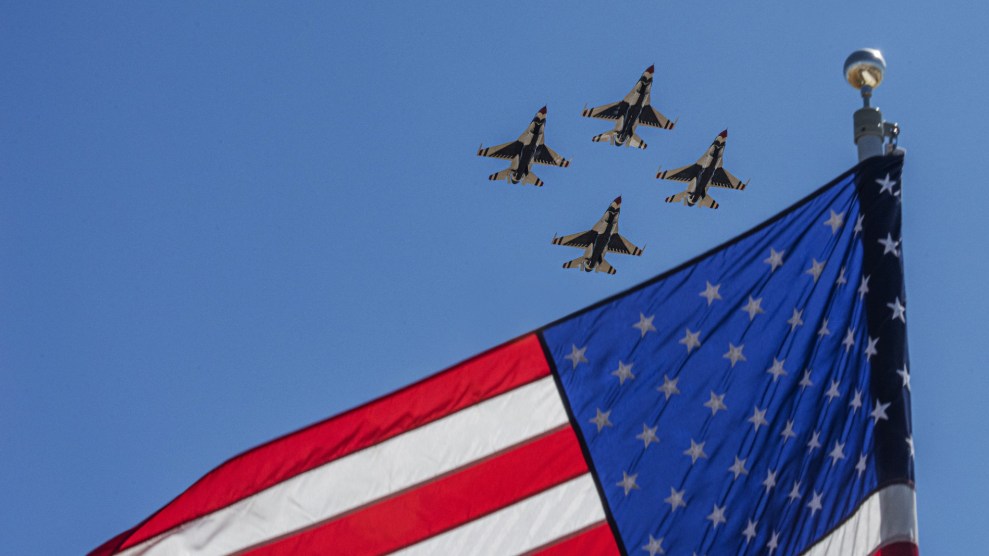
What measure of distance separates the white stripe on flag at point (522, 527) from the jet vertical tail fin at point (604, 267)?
49562mm

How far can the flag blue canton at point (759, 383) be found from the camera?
863cm

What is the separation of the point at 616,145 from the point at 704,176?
380 centimetres

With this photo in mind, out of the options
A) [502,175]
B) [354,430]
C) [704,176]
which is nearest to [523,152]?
[502,175]

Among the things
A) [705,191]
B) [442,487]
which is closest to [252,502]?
[442,487]

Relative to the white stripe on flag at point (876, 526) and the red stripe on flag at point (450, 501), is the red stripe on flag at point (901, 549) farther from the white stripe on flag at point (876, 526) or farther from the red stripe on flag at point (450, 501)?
the red stripe on flag at point (450, 501)

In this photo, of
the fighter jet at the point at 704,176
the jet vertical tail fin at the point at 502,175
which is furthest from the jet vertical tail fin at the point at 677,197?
the jet vertical tail fin at the point at 502,175

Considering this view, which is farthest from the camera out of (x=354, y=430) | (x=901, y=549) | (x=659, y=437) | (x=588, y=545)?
(x=354, y=430)

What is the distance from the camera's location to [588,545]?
991cm

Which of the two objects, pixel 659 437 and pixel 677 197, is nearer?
pixel 659 437

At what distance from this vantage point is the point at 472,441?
10492mm

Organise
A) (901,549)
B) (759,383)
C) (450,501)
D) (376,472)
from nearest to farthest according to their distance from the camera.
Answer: (901,549), (759,383), (450,501), (376,472)

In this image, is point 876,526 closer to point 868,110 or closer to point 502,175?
point 868,110

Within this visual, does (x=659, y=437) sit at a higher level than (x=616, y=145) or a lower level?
lower

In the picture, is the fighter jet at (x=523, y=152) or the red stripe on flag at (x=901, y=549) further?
the fighter jet at (x=523, y=152)
